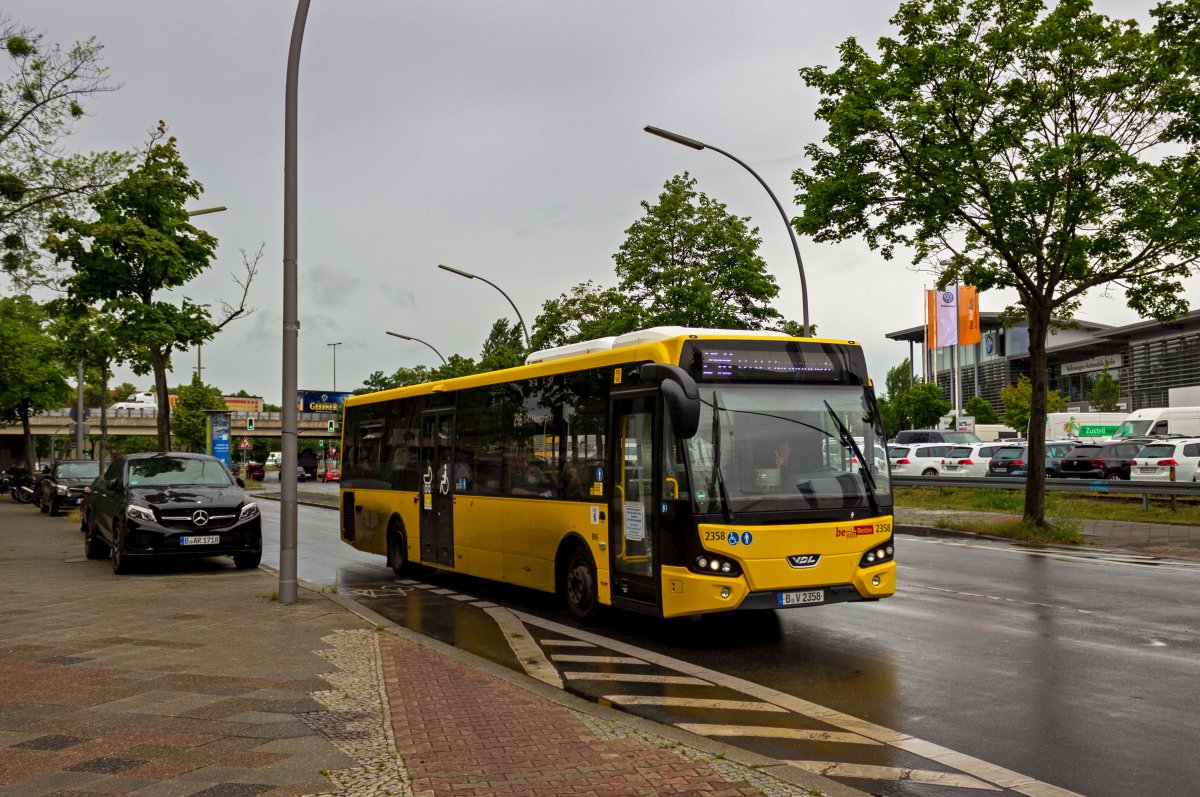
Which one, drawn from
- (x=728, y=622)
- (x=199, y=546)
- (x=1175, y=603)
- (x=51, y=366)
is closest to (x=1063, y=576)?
(x=1175, y=603)

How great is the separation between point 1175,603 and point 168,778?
1071cm

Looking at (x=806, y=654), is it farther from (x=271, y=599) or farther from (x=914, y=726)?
(x=271, y=599)

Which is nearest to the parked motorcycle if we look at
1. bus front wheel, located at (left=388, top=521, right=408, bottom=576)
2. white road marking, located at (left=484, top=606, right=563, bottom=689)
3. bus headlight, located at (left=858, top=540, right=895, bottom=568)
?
bus front wheel, located at (left=388, top=521, right=408, bottom=576)

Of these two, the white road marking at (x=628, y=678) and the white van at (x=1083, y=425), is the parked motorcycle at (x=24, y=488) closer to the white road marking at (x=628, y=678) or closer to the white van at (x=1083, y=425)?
the white road marking at (x=628, y=678)

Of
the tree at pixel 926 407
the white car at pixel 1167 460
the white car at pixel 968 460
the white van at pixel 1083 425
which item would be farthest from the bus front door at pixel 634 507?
the tree at pixel 926 407

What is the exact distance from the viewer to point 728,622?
1122 centimetres

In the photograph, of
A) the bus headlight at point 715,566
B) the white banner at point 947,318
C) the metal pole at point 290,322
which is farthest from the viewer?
the white banner at point 947,318

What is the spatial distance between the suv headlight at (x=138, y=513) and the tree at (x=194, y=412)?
87.5m

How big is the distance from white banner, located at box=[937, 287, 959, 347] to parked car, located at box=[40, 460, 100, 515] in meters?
47.2

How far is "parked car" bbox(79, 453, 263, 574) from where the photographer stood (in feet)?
50.4

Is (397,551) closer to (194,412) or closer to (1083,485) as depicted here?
(1083,485)

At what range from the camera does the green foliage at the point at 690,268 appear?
105 ft

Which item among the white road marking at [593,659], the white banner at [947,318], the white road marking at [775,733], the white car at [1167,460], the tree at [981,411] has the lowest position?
the white road marking at [593,659]

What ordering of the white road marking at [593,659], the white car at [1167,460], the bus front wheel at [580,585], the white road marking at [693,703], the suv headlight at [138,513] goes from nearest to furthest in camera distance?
the white road marking at [693,703], the white road marking at [593,659], the bus front wheel at [580,585], the suv headlight at [138,513], the white car at [1167,460]
